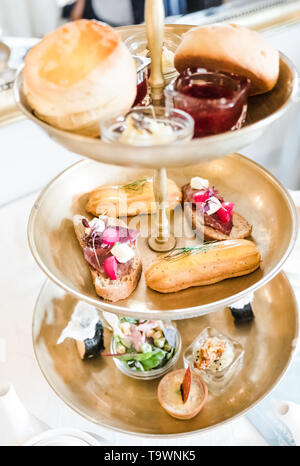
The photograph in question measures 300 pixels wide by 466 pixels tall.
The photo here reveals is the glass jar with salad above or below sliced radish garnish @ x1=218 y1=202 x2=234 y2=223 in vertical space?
below

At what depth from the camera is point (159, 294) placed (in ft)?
2.09

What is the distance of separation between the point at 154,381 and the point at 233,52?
1.92 feet

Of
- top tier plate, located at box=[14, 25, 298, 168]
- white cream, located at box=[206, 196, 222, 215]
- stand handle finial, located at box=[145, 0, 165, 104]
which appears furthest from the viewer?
white cream, located at box=[206, 196, 222, 215]

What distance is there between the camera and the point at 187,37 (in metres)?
0.51

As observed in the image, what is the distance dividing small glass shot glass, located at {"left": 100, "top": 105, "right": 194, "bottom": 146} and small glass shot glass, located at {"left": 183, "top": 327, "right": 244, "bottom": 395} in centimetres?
47

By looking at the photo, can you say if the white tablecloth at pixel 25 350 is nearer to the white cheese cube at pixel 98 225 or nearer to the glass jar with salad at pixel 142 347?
the glass jar with salad at pixel 142 347

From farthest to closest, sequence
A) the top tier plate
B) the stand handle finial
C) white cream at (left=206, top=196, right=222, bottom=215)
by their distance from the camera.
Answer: white cream at (left=206, top=196, right=222, bottom=215) < the stand handle finial < the top tier plate

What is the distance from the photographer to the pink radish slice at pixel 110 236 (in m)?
0.67

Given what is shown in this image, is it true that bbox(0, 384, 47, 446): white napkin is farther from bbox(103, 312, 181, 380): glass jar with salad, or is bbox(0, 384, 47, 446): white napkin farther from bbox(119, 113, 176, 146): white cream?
bbox(119, 113, 176, 146): white cream

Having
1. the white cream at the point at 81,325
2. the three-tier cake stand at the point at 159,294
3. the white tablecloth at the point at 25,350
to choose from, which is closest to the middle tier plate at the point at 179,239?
the three-tier cake stand at the point at 159,294

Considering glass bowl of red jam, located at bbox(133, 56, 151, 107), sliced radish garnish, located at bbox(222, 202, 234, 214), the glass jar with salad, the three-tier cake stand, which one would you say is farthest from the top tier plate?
the glass jar with salad

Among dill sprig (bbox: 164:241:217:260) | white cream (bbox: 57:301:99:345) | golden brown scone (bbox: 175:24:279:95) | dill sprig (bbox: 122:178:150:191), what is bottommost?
white cream (bbox: 57:301:99:345)

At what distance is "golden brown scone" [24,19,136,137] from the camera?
1.43 ft

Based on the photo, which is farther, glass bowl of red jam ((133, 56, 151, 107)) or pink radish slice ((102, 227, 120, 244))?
pink radish slice ((102, 227, 120, 244))
